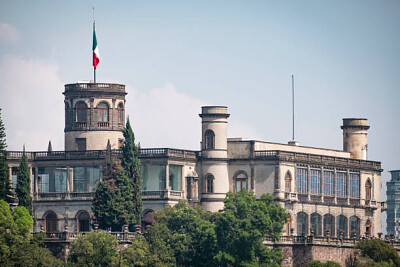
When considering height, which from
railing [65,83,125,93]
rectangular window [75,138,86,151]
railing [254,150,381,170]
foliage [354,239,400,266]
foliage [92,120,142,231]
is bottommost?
foliage [354,239,400,266]

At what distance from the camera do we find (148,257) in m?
113

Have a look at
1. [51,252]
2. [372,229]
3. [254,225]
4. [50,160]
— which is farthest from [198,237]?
[372,229]

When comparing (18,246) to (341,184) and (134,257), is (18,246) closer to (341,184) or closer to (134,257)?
(134,257)

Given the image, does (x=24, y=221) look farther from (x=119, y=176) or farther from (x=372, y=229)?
(x=372, y=229)

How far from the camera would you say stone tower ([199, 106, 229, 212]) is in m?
131

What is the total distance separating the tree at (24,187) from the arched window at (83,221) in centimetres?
821

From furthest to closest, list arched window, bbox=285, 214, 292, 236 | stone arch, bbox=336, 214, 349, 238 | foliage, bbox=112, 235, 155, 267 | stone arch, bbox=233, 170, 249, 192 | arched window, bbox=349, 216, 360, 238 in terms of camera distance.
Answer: arched window, bbox=349, 216, 360, 238 < stone arch, bbox=336, 214, 349, 238 < stone arch, bbox=233, 170, 249, 192 < arched window, bbox=285, 214, 292, 236 < foliage, bbox=112, 235, 155, 267

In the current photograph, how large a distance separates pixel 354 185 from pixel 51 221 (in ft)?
102

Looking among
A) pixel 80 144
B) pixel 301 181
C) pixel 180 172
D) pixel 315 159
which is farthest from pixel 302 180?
pixel 80 144

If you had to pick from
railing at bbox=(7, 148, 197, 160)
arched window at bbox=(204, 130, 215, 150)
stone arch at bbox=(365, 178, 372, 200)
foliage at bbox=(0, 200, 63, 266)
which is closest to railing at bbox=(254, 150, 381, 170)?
stone arch at bbox=(365, 178, 372, 200)

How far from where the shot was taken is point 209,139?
131000 millimetres

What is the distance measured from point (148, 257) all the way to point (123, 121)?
25.9 metres

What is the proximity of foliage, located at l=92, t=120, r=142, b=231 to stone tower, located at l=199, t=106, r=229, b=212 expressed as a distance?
954 centimetres

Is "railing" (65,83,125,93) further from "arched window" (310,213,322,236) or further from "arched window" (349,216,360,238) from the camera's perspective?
"arched window" (349,216,360,238)
